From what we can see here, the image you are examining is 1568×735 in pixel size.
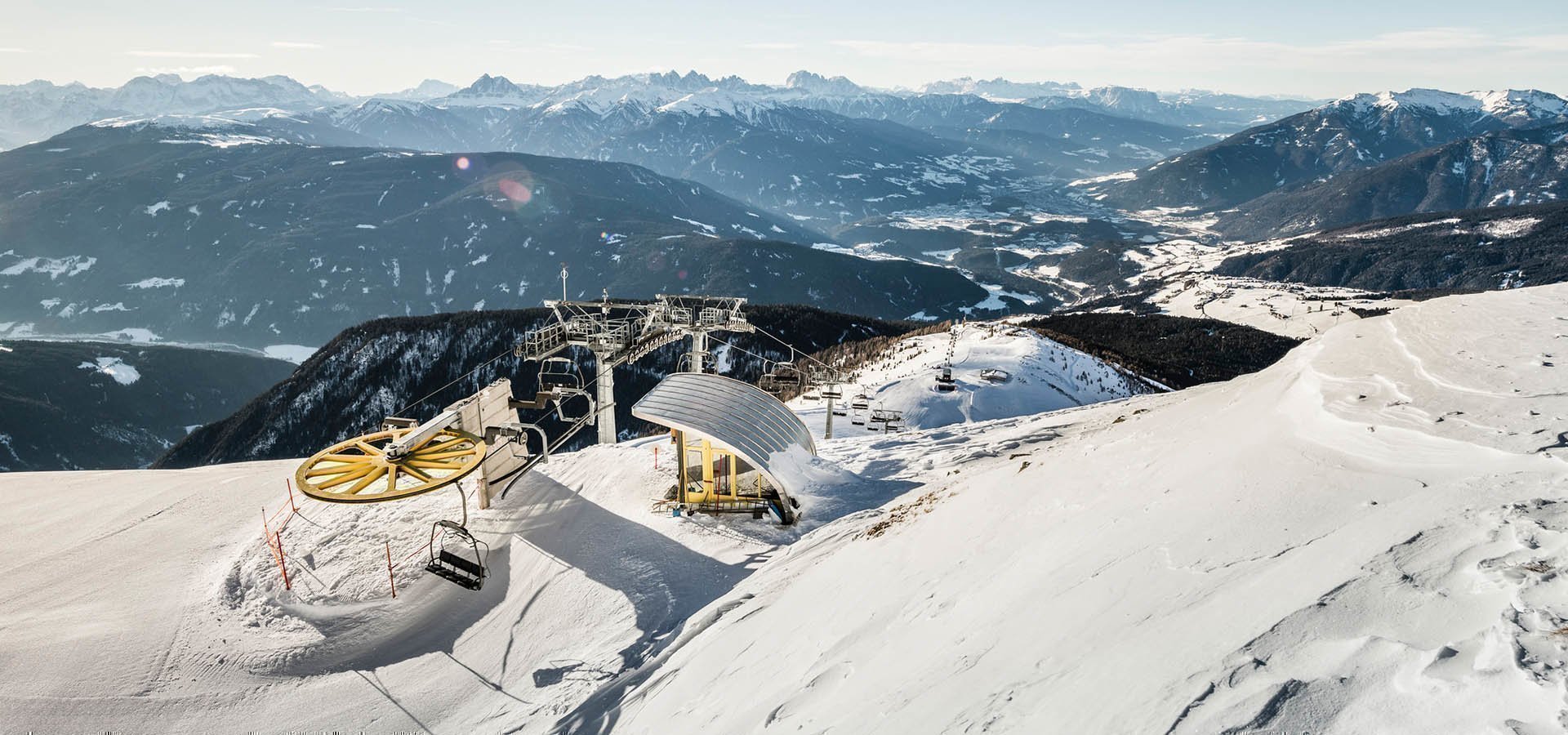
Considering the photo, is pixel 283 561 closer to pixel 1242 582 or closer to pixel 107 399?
pixel 1242 582

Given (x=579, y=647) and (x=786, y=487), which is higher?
(x=786, y=487)

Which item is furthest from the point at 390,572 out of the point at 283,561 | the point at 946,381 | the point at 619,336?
the point at 946,381

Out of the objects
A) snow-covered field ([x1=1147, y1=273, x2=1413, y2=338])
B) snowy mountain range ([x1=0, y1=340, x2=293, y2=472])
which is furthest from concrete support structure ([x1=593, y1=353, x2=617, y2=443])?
snowy mountain range ([x1=0, y1=340, x2=293, y2=472])

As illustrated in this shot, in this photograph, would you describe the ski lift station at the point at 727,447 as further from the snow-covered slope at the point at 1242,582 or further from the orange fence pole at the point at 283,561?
the orange fence pole at the point at 283,561

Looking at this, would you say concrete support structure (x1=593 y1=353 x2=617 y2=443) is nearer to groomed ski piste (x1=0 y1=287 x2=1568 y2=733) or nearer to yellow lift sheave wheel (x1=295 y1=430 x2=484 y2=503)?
groomed ski piste (x1=0 y1=287 x2=1568 y2=733)

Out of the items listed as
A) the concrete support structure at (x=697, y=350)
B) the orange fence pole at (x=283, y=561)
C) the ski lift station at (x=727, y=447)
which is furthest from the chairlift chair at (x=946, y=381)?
the orange fence pole at (x=283, y=561)

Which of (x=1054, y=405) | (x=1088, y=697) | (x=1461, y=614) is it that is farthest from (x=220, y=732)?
(x=1054, y=405)

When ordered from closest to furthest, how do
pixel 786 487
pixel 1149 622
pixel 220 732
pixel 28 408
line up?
1. pixel 1149 622
2. pixel 220 732
3. pixel 786 487
4. pixel 28 408

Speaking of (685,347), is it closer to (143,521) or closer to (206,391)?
(143,521)
